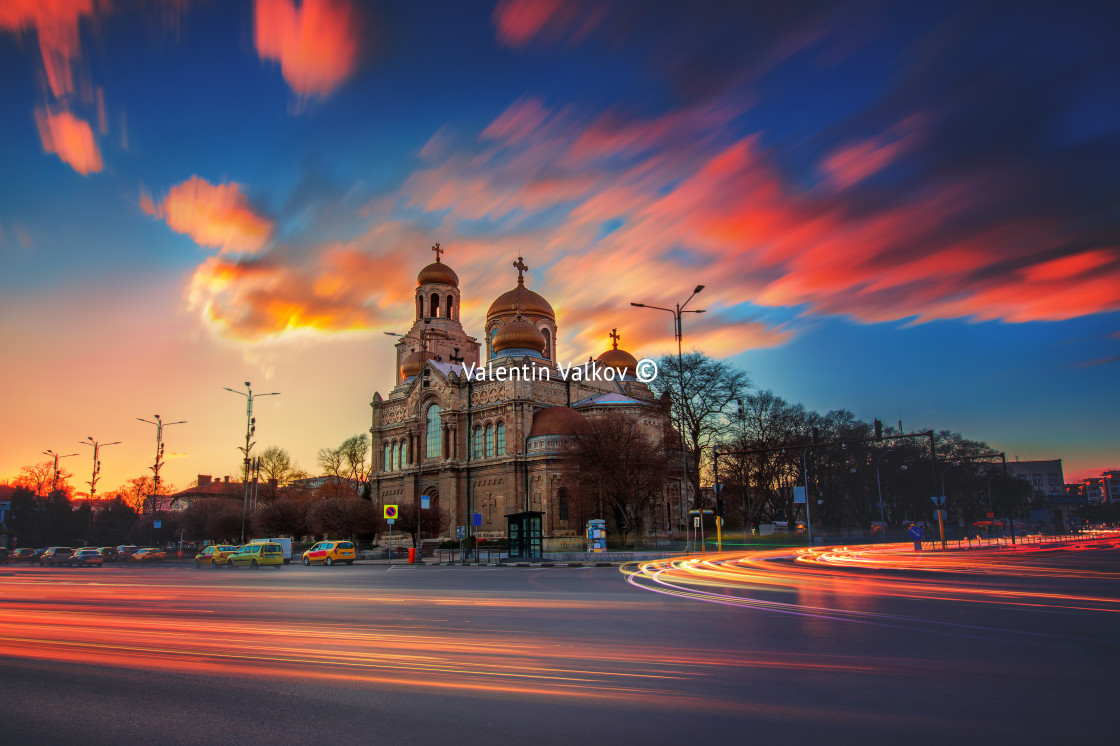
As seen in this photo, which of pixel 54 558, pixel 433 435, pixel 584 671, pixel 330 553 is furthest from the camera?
pixel 433 435

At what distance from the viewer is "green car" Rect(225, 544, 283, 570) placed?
40.2m

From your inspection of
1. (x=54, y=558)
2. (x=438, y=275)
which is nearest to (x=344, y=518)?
(x=54, y=558)

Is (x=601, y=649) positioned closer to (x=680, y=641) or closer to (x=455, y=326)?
(x=680, y=641)

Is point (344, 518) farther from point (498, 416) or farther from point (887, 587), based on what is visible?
point (887, 587)

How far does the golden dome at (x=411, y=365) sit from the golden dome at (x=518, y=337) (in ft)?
33.4

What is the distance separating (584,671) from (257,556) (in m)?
38.1

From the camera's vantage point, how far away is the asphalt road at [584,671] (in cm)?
524

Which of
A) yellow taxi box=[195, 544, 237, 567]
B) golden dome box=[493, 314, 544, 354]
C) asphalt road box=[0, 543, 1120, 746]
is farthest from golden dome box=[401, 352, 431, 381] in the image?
asphalt road box=[0, 543, 1120, 746]

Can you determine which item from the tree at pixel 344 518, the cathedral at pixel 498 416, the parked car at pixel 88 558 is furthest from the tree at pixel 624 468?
the parked car at pixel 88 558

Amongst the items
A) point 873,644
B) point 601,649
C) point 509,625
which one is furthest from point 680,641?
point 509,625

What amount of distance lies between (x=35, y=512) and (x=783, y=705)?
317ft

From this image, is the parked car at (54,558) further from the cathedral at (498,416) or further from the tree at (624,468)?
the tree at (624,468)

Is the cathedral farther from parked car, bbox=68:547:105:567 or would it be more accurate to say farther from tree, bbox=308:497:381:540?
parked car, bbox=68:547:105:567

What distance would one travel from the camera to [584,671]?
7156mm
